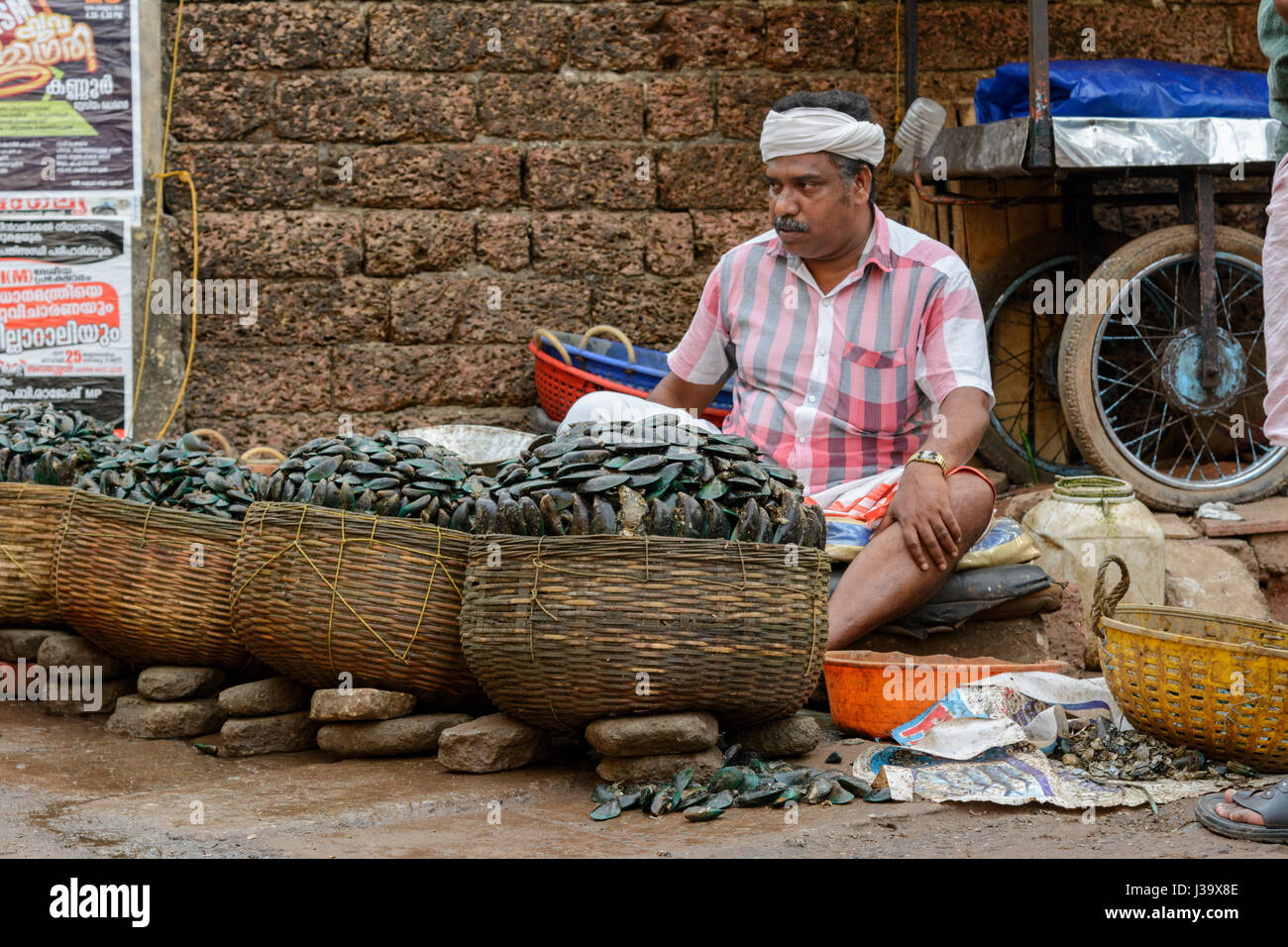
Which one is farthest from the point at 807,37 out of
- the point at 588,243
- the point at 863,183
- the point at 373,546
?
the point at 373,546

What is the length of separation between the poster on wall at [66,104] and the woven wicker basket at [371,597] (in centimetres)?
295

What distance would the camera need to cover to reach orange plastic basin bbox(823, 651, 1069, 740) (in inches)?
139

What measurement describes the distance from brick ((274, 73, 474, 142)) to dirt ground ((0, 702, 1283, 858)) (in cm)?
320

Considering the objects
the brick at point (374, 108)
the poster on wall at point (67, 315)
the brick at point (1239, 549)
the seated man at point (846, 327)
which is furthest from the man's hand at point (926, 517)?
the poster on wall at point (67, 315)

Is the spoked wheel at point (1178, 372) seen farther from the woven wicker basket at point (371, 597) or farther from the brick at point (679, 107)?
the woven wicker basket at point (371, 597)

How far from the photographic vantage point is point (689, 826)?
296 cm

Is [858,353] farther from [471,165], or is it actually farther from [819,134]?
[471,165]

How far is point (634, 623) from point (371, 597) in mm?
720

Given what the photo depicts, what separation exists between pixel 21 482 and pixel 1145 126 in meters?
3.95

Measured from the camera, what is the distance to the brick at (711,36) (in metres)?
6.06

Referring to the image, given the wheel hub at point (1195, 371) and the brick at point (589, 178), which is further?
the brick at point (589, 178)

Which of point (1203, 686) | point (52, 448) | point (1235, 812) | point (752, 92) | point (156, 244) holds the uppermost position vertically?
point (752, 92)

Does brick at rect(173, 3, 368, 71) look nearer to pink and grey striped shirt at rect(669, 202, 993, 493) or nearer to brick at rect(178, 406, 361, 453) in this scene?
brick at rect(178, 406, 361, 453)

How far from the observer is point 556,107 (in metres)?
6.02
